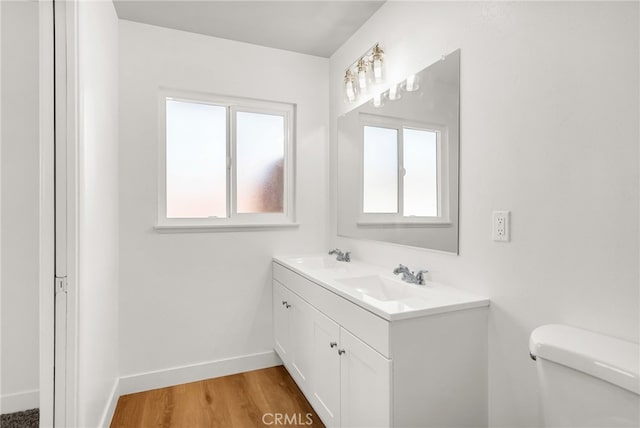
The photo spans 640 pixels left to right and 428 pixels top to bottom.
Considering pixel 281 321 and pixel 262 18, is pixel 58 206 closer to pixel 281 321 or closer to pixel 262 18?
pixel 281 321

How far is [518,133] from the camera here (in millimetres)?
1225

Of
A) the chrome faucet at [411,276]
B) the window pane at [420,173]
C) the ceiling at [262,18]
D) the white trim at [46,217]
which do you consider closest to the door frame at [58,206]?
the white trim at [46,217]

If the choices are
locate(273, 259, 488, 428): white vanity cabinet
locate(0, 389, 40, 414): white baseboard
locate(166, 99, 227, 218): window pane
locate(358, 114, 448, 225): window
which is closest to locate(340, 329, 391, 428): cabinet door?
locate(273, 259, 488, 428): white vanity cabinet

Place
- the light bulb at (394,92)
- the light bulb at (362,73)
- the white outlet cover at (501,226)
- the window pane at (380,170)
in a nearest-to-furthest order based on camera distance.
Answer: the white outlet cover at (501,226) < the light bulb at (394,92) < the window pane at (380,170) < the light bulb at (362,73)

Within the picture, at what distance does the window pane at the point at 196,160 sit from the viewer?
2322 mm

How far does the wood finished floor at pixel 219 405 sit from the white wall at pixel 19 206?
83 cm

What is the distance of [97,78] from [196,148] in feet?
2.73

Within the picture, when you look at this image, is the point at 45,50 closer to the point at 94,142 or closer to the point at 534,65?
the point at 94,142

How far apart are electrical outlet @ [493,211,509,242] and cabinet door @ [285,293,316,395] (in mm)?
972

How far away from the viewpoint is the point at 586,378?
85cm

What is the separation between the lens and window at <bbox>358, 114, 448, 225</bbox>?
1.62 m

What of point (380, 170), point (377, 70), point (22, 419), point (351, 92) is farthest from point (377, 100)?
point (22, 419)

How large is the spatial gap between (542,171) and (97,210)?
1893 mm

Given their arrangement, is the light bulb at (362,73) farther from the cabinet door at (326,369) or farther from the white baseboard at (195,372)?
the white baseboard at (195,372)
